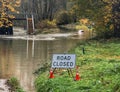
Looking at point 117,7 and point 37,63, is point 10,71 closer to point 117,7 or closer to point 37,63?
point 37,63

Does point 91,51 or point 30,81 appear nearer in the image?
point 30,81

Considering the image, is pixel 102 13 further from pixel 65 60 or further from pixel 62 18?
pixel 62 18

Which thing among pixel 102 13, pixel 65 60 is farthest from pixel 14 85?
pixel 102 13

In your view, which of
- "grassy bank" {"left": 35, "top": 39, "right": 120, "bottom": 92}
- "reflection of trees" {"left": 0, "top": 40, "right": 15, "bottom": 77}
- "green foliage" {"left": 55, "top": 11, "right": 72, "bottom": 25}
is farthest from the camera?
"green foliage" {"left": 55, "top": 11, "right": 72, "bottom": 25}

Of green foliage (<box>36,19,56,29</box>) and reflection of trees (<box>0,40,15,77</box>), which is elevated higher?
reflection of trees (<box>0,40,15,77</box>)

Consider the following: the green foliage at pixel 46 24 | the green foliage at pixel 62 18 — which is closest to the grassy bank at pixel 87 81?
the green foliage at pixel 46 24

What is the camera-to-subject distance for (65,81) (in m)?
17.9

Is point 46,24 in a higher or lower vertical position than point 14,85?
lower

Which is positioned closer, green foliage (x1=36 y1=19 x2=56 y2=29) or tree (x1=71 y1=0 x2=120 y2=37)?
tree (x1=71 y1=0 x2=120 y2=37)

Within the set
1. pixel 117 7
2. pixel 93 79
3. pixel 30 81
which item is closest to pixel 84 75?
pixel 93 79

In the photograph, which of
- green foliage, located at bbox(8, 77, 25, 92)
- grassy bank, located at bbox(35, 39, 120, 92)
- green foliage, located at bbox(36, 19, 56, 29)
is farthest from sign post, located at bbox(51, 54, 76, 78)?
green foliage, located at bbox(36, 19, 56, 29)

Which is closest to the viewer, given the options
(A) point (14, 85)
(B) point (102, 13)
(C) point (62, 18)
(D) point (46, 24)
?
(A) point (14, 85)

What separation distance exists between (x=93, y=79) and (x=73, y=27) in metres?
64.6

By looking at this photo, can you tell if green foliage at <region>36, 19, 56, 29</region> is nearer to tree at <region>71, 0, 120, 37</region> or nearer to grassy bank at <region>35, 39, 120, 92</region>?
tree at <region>71, 0, 120, 37</region>
